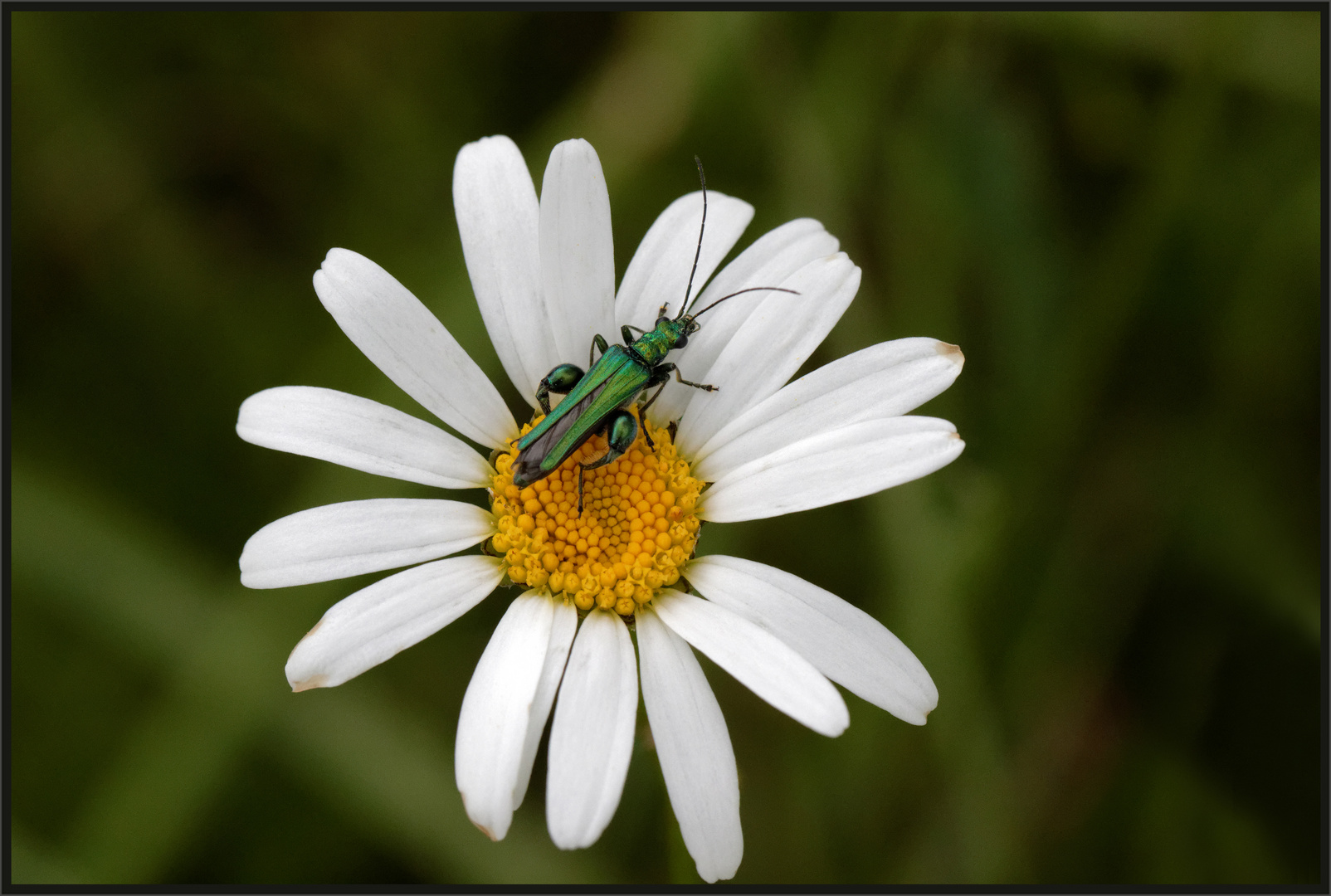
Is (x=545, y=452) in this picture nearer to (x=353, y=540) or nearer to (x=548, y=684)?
(x=353, y=540)

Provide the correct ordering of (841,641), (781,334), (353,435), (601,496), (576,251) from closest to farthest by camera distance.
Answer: (841,641) < (353,435) < (781,334) < (576,251) < (601,496)

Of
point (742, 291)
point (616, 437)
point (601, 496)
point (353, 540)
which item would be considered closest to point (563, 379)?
point (616, 437)

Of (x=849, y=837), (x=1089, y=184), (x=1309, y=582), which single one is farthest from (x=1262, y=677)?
(x=1089, y=184)

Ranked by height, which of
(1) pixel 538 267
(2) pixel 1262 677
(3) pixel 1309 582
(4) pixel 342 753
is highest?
(1) pixel 538 267

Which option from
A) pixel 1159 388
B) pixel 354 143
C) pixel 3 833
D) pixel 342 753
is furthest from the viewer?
pixel 354 143

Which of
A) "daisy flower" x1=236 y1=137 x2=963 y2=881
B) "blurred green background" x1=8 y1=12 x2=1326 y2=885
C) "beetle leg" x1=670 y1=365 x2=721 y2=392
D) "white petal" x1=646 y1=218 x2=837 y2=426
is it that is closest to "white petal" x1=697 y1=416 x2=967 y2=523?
"daisy flower" x1=236 y1=137 x2=963 y2=881

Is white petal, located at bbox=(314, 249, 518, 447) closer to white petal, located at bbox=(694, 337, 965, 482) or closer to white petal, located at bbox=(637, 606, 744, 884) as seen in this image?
white petal, located at bbox=(694, 337, 965, 482)

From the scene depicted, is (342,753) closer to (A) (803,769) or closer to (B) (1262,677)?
(A) (803,769)
